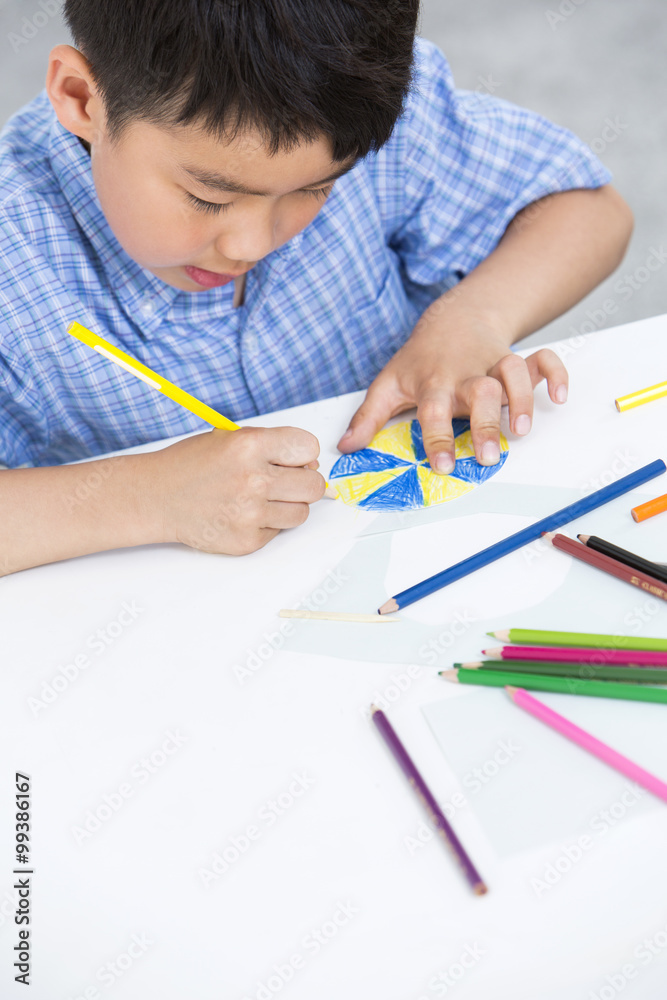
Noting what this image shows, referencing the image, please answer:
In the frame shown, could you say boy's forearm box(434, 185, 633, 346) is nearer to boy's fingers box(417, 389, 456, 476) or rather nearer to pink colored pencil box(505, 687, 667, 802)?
boy's fingers box(417, 389, 456, 476)

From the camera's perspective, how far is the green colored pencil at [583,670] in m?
0.38

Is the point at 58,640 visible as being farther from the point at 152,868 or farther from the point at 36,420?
the point at 36,420

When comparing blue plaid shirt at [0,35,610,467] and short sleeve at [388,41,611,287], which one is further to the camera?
short sleeve at [388,41,611,287]

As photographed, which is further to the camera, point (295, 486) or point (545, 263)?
point (545, 263)

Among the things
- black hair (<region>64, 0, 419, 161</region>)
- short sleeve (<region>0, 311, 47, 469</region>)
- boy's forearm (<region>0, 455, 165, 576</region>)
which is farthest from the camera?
short sleeve (<region>0, 311, 47, 469</region>)

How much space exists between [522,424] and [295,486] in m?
0.17

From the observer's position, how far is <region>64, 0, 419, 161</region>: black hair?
0.42 metres

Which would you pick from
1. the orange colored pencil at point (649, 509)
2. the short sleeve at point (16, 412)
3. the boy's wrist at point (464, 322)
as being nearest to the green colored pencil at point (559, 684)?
the orange colored pencil at point (649, 509)

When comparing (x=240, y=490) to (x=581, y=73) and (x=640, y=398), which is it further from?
(x=581, y=73)

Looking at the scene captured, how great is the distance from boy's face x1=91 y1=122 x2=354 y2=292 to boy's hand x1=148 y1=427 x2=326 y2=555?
0.13 m

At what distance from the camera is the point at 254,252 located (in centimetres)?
53

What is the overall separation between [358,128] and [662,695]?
14.6 inches

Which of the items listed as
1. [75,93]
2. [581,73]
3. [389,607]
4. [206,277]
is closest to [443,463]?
[389,607]

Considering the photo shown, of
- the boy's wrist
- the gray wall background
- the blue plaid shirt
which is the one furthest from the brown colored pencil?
the gray wall background
